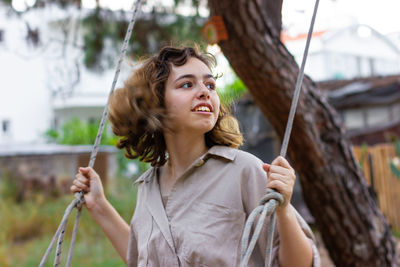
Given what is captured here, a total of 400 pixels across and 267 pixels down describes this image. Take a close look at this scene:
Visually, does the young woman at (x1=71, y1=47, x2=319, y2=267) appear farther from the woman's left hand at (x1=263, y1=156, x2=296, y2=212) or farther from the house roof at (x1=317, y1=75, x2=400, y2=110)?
the house roof at (x1=317, y1=75, x2=400, y2=110)

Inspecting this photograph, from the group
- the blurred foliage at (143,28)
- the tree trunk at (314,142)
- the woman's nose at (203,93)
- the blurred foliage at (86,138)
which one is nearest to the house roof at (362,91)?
the blurred foliage at (143,28)

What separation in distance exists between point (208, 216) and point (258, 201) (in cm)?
14

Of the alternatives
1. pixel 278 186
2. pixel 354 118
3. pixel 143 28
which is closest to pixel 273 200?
pixel 278 186

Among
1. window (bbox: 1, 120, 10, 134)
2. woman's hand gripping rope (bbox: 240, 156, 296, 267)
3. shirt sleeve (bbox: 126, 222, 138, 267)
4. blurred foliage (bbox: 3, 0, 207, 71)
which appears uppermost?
blurred foliage (bbox: 3, 0, 207, 71)

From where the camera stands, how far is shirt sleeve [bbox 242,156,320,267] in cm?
122

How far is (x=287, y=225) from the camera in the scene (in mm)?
1167

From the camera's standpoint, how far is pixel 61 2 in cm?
518

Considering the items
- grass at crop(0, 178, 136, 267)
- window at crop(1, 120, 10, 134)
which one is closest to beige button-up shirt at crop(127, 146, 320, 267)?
grass at crop(0, 178, 136, 267)

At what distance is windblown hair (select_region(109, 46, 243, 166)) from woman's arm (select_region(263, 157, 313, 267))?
30 centimetres

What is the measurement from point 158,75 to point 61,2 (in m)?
4.23

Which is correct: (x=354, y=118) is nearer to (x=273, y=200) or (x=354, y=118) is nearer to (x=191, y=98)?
(x=191, y=98)

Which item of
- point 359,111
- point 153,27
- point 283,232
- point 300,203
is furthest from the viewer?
point 359,111

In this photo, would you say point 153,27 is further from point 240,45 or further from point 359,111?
point 359,111

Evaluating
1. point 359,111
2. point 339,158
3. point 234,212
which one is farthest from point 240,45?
point 359,111
